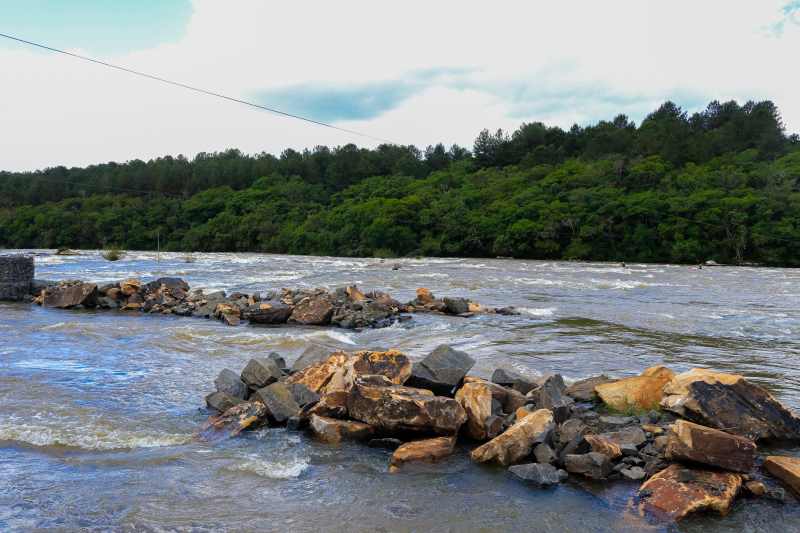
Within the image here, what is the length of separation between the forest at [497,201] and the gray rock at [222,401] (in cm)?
3954

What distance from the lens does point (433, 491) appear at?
3.87 meters

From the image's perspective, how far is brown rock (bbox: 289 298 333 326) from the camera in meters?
11.7

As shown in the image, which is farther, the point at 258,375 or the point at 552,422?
the point at 258,375

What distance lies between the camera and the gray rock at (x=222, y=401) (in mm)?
5457

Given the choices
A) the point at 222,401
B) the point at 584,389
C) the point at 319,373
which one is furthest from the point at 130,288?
the point at 584,389

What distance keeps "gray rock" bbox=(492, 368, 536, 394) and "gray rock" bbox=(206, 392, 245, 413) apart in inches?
117

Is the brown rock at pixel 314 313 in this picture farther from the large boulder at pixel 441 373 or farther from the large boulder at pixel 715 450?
the large boulder at pixel 715 450

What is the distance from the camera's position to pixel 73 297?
13820 mm

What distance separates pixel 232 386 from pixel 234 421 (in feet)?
2.58

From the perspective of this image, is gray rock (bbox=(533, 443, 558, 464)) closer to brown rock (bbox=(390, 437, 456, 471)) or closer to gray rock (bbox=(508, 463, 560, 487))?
gray rock (bbox=(508, 463, 560, 487))

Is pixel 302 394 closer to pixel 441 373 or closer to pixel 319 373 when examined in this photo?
pixel 319 373

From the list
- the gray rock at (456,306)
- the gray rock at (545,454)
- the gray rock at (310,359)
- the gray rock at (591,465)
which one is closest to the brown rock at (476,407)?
the gray rock at (545,454)

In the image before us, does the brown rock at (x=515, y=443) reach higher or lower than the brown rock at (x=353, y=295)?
lower

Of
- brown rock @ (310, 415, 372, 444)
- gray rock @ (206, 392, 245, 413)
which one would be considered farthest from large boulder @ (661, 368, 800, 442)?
gray rock @ (206, 392, 245, 413)
